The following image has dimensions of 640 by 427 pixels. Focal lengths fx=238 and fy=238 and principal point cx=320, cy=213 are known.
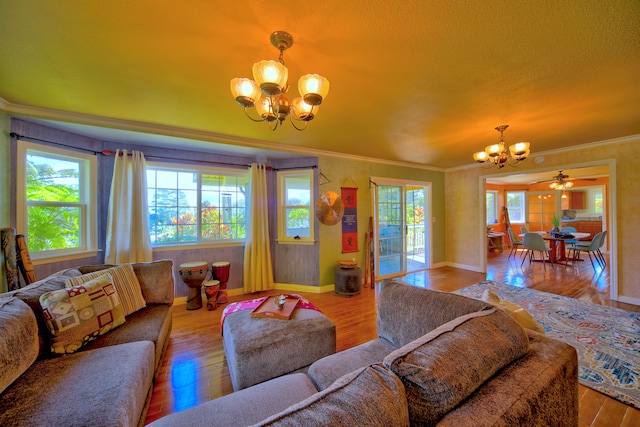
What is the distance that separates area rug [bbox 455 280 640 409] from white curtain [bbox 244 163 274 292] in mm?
3391

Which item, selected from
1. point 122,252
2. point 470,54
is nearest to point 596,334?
point 470,54

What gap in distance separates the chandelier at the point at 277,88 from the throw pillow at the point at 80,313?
177 cm

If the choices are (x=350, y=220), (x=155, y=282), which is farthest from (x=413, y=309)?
(x=350, y=220)

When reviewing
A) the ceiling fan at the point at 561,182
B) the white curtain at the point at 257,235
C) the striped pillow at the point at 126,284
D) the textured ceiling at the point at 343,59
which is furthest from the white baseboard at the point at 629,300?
the striped pillow at the point at 126,284

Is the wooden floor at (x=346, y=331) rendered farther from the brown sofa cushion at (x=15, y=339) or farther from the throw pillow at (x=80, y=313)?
the brown sofa cushion at (x=15, y=339)

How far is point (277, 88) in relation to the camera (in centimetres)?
136

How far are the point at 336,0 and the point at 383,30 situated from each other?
0.34 meters

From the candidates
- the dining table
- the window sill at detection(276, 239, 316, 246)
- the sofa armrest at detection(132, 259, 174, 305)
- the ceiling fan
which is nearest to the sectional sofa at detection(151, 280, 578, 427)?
the sofa armrest at detection(132, 259, 174, 305)

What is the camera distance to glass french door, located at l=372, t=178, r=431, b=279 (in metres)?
4.76

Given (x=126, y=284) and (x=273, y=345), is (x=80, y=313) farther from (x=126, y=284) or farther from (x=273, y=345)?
(x=273, y=345)

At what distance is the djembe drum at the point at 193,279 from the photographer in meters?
3.20

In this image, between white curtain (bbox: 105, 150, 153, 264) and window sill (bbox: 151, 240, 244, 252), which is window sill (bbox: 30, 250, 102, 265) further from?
window sill (bbox: 151, 240, 244, 252)

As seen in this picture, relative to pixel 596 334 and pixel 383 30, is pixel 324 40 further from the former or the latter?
pixel 596 334

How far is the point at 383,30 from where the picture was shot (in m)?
1.39
